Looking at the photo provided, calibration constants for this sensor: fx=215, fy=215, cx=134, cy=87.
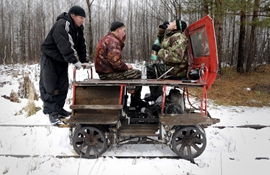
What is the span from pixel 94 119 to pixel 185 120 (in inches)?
63.4

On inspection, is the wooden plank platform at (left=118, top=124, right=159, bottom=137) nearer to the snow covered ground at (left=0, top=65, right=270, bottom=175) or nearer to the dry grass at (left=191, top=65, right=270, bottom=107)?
the snow covered ground at (left=0, top=65, right=270, bottom=175)

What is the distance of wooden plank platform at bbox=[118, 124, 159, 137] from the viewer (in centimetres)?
402

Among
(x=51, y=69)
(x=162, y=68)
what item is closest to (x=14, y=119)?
(x=51, y=69)

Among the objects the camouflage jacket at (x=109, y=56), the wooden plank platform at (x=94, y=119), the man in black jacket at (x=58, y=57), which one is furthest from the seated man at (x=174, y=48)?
the man in black jacket at (x=58, y=57)

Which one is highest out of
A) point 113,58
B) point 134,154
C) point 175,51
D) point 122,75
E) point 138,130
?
point 175,51

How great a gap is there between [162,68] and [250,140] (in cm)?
253

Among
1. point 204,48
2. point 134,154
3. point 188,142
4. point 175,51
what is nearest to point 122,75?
point 175,51

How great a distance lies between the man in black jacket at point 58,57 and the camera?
13.9 ft

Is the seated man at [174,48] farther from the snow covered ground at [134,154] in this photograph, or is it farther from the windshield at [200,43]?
the snow covered ground at [134,154]

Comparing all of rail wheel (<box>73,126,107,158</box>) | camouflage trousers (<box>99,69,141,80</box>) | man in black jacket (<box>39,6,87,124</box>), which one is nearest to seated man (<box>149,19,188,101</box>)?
camouflage trousers (<box>99,69,141,80</box>)

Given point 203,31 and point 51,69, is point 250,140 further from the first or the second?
point 51,69

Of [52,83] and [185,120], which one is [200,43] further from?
[52,83]

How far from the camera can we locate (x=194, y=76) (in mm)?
4469

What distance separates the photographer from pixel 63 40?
13.8ft
